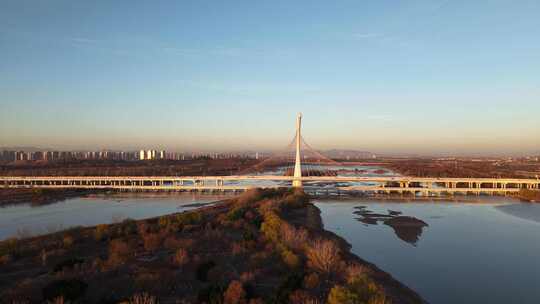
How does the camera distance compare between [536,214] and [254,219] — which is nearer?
[254,219]

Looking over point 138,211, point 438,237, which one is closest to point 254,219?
Answer: point 438,237

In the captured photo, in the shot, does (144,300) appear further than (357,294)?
No

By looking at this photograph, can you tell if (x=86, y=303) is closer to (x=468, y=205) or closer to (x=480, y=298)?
(x=480, y=298)

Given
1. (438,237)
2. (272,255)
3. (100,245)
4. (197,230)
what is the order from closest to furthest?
(272,255)
(100,245)
(197,230)
(438,237)

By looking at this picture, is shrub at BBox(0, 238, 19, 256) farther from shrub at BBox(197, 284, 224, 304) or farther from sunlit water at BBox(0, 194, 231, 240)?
shrub at BBox(197, 284, 224, 304)

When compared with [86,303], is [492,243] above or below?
below

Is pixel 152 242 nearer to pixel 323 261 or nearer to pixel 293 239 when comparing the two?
pixel 293 239

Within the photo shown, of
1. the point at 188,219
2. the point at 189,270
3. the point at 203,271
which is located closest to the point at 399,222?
the point at 188,219
